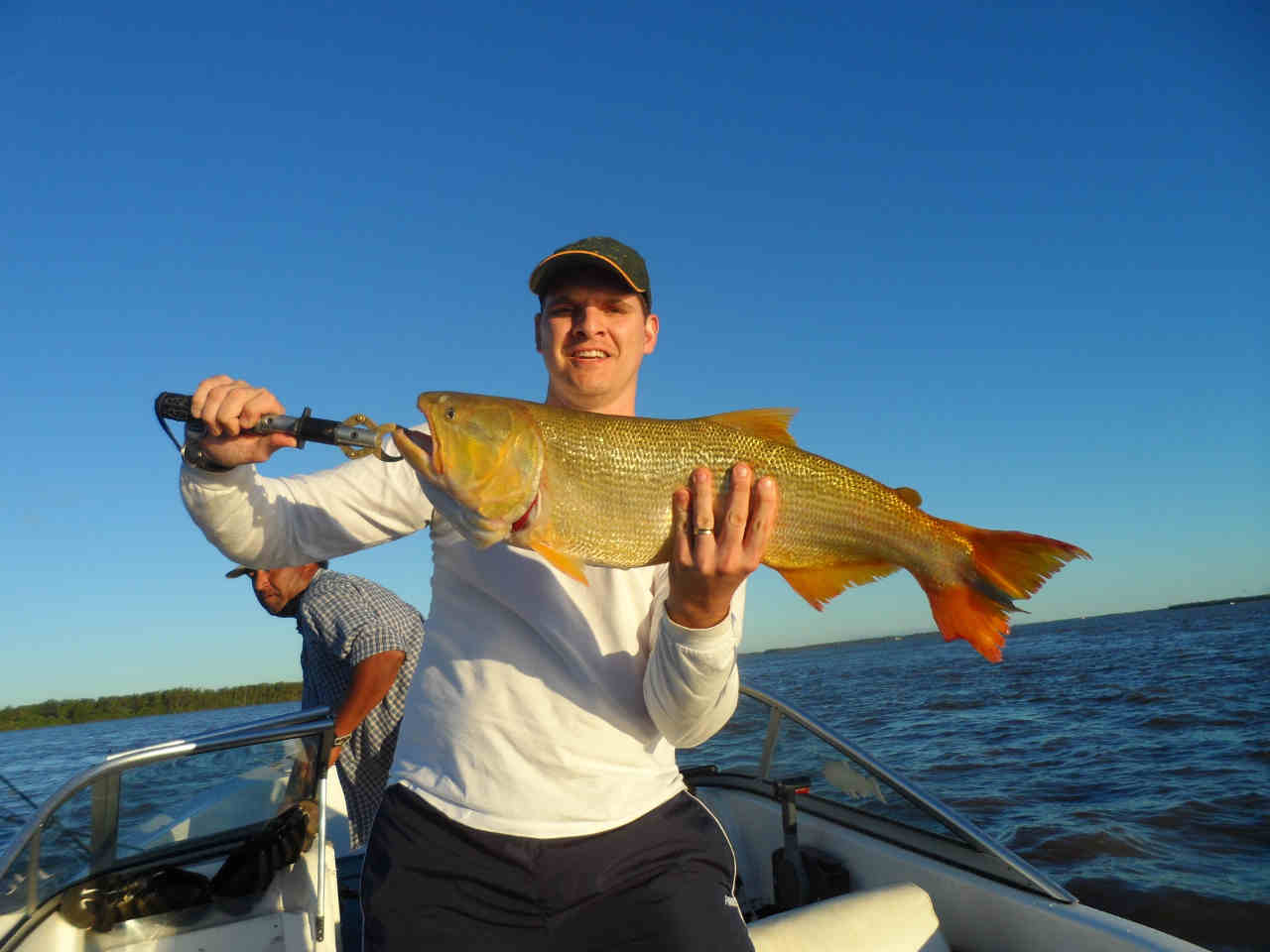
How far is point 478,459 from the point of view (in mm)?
2410

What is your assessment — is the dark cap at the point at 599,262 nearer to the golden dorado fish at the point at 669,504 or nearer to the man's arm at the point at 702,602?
the golden dorado fish at the point at 669,504

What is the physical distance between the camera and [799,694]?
23094 millimetres

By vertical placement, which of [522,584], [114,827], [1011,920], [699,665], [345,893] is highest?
[522,584]

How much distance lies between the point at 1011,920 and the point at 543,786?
252 centimetres

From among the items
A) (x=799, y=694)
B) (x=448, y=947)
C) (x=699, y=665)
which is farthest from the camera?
(x=799, y=694)

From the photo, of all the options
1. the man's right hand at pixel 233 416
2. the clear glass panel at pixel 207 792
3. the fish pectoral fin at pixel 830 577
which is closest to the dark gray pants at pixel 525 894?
the fish pectoral fin at pixel 830 577

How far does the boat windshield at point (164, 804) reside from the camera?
339 centimetres

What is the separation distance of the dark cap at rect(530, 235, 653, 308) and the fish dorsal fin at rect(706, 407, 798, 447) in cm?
71

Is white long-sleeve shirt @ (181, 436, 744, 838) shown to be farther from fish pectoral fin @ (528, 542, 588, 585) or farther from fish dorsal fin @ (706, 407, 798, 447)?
fish dorsal fin @ (706, 407, 798, 447)

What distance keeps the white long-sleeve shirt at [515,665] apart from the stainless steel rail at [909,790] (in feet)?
6.21

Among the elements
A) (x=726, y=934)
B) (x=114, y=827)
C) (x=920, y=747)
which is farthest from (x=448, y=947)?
(x=920, y=747)

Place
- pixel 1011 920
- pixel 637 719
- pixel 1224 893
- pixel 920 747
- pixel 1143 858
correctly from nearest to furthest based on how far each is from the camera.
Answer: pixel 637 719, pixel 1011 920, pixel 1224 893, pixel 1143 858, pixel 920 747

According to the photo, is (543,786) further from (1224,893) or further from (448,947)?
(1224,893)

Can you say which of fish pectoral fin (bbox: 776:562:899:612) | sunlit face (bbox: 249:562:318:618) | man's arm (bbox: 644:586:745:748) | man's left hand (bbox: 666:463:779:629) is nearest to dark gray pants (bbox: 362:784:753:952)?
man's arm (bbox: 644:586:745:748)
